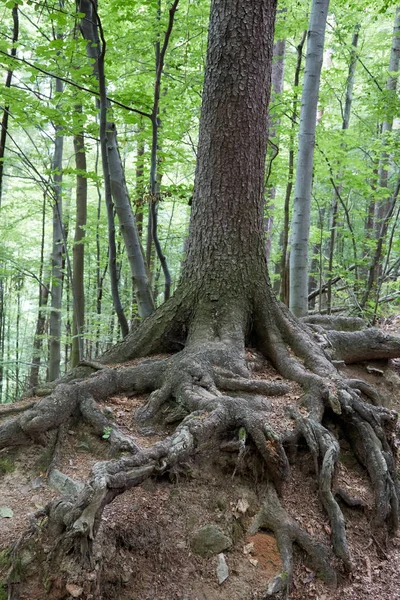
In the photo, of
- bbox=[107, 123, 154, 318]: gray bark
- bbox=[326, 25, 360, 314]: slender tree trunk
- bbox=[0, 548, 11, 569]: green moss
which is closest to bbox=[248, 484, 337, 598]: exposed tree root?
bbox=[0, 548, 11, 569]: green moss

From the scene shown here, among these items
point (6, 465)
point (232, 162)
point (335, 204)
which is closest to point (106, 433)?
point (6, 465)

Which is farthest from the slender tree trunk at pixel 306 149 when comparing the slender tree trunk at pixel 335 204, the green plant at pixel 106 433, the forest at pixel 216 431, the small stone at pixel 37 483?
the small stone at pixel 37 483

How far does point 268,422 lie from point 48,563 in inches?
70.1

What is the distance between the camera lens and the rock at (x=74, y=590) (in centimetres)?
187

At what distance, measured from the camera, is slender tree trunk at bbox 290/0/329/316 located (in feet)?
20.3

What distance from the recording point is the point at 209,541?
8.34ft

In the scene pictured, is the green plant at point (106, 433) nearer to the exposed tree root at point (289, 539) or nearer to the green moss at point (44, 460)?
the green moss at point (44, 460)

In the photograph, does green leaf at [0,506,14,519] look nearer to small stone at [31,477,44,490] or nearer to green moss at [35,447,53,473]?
small stone at [31,477,44,490]

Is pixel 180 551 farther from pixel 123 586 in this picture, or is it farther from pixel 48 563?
pixel 48 563

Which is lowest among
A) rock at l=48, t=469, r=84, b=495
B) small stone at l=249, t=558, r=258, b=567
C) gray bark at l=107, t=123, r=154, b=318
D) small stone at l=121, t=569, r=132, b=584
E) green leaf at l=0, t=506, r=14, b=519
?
small stone at l=249, t=558, r=258, b=567

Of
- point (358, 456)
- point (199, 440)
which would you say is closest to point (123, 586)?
point (199, 440)

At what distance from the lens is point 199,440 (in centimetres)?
286

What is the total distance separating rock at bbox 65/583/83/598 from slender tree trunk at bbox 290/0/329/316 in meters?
5.35

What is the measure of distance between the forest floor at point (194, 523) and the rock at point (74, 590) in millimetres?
35
